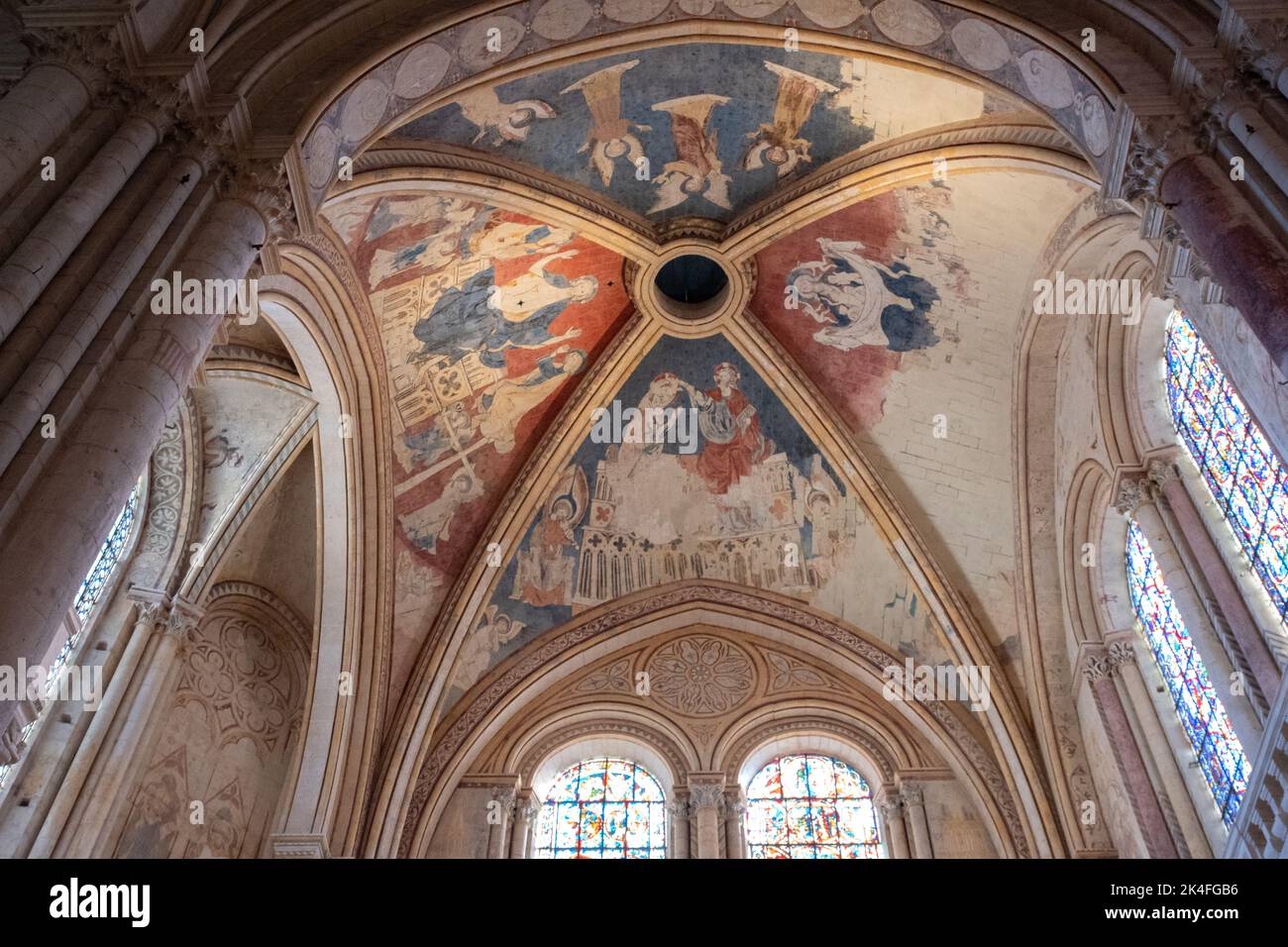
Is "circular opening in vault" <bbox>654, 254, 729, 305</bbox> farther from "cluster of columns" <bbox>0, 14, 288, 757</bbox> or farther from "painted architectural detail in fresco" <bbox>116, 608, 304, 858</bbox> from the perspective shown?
"cluster of columns" <bbox>0, 14, 288, 757</bbox>

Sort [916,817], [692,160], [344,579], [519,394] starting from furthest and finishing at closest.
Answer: [519,394] < [916,817] < [344,579] < [692,160]


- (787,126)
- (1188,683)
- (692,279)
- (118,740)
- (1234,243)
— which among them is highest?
(692,279)

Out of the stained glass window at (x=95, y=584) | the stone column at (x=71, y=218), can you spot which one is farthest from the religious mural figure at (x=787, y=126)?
the stained glass window at (x=95, y=584)

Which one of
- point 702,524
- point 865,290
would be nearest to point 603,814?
point 702,524

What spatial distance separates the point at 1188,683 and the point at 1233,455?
6.72 feet

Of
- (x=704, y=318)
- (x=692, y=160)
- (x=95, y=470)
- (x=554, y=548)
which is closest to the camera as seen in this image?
(x=95, y=470)

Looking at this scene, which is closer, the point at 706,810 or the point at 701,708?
the point at 706,810

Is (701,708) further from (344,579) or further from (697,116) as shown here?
(697,116)

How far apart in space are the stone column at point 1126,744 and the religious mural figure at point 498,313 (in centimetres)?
650

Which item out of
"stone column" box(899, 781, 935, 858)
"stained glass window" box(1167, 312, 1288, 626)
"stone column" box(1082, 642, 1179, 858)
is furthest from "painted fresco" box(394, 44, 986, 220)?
"stone column" box(899, 781, 935, 858)

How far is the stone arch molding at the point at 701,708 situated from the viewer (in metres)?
13.2

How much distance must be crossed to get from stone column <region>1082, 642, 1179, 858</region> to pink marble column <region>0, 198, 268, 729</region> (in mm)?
8334

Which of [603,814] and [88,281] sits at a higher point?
[603,814]

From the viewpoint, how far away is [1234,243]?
6258mm
